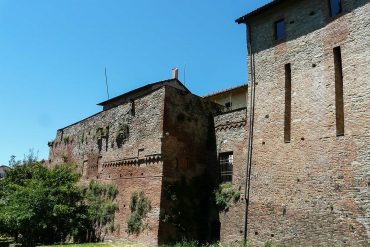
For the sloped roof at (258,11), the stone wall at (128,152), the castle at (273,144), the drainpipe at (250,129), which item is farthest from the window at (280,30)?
the stone wall at (128,152)

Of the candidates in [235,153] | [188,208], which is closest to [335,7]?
[235,153]

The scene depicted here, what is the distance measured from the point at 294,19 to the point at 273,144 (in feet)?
18.6

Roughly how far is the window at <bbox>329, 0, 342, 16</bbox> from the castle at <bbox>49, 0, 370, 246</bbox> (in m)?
A: 0.05

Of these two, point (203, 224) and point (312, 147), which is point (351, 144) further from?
point (203, 224)

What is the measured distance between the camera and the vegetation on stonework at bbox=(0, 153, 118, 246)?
69.3ft

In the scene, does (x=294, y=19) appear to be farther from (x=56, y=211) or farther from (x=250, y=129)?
(x=56, y=211)

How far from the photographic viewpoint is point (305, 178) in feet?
50.3

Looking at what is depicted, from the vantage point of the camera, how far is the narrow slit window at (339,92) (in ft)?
48.7

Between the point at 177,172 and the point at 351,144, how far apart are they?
27.7ft

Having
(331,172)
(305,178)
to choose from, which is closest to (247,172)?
(305,178)

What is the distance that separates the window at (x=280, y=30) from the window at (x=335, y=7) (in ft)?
7.89

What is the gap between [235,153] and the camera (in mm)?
18844

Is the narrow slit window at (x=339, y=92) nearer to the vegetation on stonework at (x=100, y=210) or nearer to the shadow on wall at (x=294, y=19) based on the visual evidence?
the shadow on wall at (x=294, y=19)

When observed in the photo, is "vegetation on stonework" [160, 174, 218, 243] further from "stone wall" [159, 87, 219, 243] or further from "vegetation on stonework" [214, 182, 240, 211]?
"vegetation on stonework" [214, 182, 240, 211]
